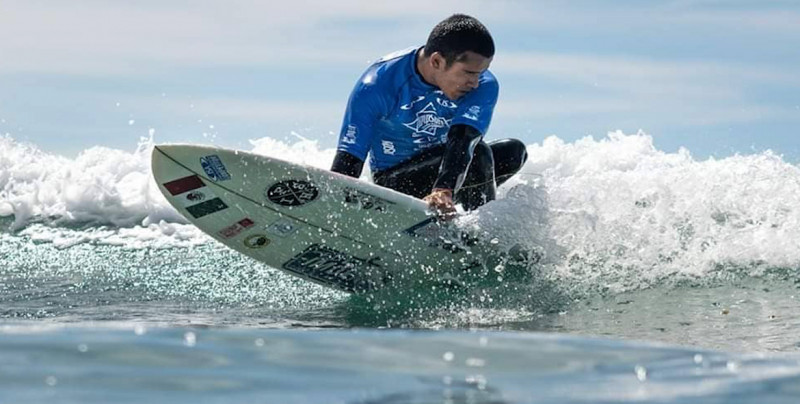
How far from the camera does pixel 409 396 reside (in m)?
2.19

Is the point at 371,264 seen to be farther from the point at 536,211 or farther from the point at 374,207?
the point at 536,211

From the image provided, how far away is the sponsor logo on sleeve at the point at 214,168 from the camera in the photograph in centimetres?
614

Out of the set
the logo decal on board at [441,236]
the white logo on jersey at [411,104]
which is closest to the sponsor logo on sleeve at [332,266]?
the logo decal on board at [441,236]

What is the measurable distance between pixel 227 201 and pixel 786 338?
3.40m

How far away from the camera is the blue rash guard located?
658cm

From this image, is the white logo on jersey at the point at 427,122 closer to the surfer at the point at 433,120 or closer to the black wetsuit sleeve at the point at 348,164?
the surfer at the point at 433,120

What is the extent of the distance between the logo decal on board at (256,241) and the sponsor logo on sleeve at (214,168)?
0.51 m

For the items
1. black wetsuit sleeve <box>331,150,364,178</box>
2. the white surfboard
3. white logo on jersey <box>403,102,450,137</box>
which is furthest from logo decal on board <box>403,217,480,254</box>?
white logo on jersey <box>403,102,450,137</box>

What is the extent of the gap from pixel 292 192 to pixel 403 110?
108 centimetres

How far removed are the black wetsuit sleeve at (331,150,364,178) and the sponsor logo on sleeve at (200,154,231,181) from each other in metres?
0.74

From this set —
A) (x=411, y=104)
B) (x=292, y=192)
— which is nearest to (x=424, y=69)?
(x=411, y=104)

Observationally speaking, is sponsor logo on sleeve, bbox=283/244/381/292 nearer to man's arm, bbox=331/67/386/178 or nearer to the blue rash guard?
man's arm, bbox=331/67/386/178

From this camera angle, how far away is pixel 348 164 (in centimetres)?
653

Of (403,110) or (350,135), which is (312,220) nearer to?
(350,135)
